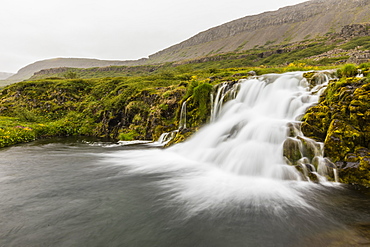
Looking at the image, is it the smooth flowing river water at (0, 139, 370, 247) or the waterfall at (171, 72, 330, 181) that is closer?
the smooth flowing river water at (0, 139, 370, 247)

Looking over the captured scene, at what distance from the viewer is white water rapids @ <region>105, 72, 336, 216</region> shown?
5.80 metres

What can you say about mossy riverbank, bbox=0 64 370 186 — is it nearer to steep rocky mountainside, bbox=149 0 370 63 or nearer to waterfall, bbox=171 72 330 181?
waterfall, bbox=171 72 330 181

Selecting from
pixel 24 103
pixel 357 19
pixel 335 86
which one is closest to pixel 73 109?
pixel 24 103

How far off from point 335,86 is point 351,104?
140 cm

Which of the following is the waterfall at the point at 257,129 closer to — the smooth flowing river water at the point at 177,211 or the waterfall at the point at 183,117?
the smooth flowing river water at the point at 177,211

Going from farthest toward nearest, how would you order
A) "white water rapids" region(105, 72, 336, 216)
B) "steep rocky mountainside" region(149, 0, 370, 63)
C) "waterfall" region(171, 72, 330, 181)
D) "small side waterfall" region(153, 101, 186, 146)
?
"steep rocky mountainside" region(149, 0, 370, 63) < "small side waterfall" region(153, 101, 186, 146) < "waterfall" region(171, 72, 330, 181) < "white water rapids" region(105, 72, 336, 216)

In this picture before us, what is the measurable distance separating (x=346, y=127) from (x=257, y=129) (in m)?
3.27

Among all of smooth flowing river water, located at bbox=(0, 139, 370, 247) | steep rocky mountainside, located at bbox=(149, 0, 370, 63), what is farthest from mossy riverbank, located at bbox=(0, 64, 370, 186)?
steep rocky mountainside, located at bbox=(149, 0, 370, 63)

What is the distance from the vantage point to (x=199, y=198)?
6.01 meters

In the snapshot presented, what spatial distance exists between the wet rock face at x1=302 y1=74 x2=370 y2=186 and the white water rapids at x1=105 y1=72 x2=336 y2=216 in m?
1.10

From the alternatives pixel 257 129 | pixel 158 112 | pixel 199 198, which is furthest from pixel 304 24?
pixel 199 198

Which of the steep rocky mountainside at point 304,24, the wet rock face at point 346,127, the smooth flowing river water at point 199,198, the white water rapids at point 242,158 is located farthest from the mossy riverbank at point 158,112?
the steep rocky mountainside at point 304,24

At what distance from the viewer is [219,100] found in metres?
13.2

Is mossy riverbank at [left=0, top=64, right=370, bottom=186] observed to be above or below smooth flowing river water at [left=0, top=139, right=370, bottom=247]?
above
